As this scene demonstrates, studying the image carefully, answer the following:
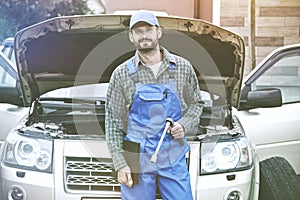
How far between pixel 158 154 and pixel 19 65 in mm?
842

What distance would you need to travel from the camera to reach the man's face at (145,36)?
2029 mm

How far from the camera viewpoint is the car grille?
2.07 metres

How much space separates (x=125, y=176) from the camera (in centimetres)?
198

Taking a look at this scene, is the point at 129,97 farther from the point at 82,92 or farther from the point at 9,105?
the point at 9,105

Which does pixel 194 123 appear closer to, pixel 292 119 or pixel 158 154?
pixel 158 154

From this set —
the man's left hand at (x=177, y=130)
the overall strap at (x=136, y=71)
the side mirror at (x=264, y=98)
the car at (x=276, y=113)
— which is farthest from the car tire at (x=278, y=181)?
the overall strap at (x=136, y=71)

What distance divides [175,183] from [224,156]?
27cm

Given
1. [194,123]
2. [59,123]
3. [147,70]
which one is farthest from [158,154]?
[59,123]

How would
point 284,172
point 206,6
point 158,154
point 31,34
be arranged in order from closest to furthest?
point 158,154
point 31,34
point 284,172
point 206,6

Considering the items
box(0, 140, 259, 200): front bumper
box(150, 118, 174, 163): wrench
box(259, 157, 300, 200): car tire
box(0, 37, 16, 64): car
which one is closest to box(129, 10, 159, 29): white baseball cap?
box(150, 118, 174, 163): wrench

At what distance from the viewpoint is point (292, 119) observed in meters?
2.59

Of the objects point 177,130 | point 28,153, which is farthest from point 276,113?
point 28,153

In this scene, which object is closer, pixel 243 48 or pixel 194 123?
pixel 194 123

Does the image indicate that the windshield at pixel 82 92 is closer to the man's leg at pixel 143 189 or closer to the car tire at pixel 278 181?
the man's leg at pixel 143 189
